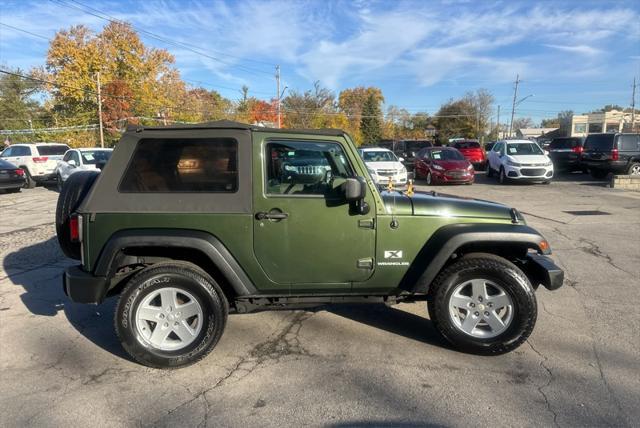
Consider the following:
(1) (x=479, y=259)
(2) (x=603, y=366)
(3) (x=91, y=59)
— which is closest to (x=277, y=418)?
(1) (x=479, y=259)

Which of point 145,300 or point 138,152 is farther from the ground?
point 138,152

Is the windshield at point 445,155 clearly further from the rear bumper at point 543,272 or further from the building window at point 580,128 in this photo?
the building window at point 580,128

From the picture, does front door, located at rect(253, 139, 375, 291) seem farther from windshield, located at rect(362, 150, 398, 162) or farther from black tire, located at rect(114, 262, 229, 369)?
windshield, located at rect(362, 150, 398, 162)

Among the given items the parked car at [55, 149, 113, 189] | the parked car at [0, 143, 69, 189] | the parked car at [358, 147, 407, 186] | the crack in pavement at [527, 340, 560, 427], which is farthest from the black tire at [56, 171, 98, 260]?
the parked car at [0, 143, 69, 189]

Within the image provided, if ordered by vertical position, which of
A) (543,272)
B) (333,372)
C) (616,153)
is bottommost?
(333,372)

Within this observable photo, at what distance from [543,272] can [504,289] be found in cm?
41

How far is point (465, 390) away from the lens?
3.19m

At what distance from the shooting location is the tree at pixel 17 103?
55.0 m

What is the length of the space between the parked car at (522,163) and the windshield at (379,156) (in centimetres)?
452

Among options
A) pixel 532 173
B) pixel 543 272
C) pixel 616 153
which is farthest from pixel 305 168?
pixel 616 153

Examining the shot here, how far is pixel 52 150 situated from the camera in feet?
65.6

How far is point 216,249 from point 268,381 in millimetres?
1061

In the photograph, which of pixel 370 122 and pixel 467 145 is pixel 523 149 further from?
pixel 370 122

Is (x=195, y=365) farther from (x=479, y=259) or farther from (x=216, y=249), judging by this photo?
(x=479, y=259)
